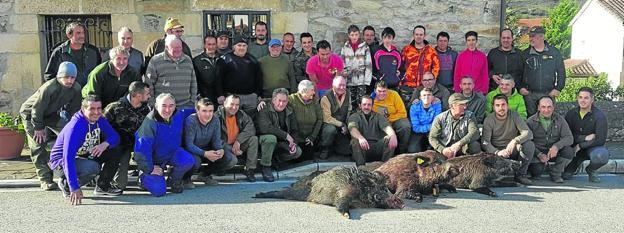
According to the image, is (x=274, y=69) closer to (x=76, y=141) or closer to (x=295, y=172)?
(x=295, y=172)

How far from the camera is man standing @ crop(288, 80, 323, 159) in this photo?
28.4 ft

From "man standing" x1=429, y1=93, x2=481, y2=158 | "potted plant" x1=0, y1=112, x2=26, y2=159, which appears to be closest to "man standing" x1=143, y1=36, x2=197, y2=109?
"potted plant" x1=0, y1=112, x2=26, y2=159

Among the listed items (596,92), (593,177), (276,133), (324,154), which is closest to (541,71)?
(593,177)

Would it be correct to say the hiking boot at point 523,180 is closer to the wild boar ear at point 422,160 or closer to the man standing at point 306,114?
the wild boar ear at point 422,160

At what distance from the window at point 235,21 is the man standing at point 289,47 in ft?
4.14

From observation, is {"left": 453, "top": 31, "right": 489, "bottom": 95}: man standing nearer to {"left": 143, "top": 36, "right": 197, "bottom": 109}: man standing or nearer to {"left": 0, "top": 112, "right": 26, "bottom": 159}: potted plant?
{"left": 143, "top": 36, "right": 197, "bottom": 109}: man standing

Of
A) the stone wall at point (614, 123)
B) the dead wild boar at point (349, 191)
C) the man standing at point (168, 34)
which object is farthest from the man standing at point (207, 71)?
the stone wall at point (614, 123)

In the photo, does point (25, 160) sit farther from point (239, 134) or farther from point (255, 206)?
point (255, 206)

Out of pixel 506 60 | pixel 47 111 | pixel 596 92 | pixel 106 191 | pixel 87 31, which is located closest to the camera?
pixel 106 191

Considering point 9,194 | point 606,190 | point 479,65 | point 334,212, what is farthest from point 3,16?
point 606,190

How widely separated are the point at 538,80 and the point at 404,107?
2325 millimetres

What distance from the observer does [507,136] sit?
8.30 m

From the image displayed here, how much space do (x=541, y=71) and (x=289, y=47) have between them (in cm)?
403

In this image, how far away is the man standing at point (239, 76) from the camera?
8906 millimetres
